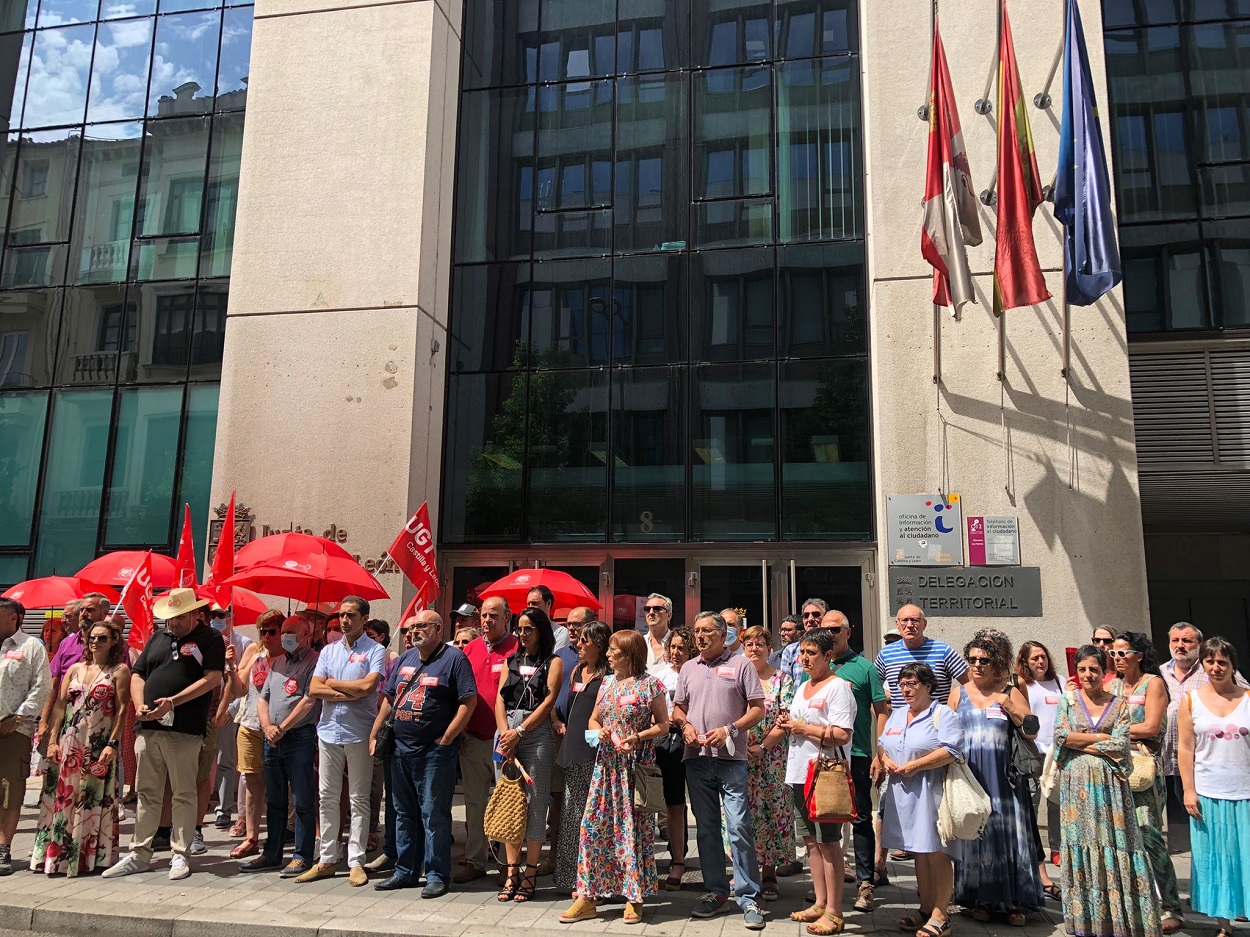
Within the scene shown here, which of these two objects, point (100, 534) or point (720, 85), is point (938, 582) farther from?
point (100, 534)

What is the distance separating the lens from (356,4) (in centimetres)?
1471

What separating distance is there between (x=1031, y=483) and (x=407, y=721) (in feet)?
25.8

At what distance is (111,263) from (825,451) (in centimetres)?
1115

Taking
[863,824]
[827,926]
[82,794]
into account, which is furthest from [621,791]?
[82,794]

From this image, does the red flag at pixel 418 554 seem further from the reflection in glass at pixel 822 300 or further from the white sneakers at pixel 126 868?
the reflection in glass at pixel 822 300

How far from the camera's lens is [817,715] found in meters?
6.48

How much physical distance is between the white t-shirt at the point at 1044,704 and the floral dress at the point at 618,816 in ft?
10.8

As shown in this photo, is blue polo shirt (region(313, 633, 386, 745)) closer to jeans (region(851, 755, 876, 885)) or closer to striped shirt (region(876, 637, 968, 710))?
jeans (region(851, 755, 876, 885))

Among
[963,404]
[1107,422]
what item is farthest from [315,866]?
[1107,422]

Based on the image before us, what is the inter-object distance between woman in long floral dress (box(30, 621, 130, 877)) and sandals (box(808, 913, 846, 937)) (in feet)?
18.0

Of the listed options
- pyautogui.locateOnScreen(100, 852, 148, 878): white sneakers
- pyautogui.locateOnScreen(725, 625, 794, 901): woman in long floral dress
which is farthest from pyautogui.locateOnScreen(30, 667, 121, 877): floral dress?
pyautogui.locateOnScreen(725, 625, 794, 901): woman in long floral dress

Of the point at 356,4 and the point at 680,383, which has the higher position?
the point at 356,4

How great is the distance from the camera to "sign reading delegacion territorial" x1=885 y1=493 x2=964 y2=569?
459 inches

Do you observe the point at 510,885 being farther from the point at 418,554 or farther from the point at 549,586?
the point at 418,554
